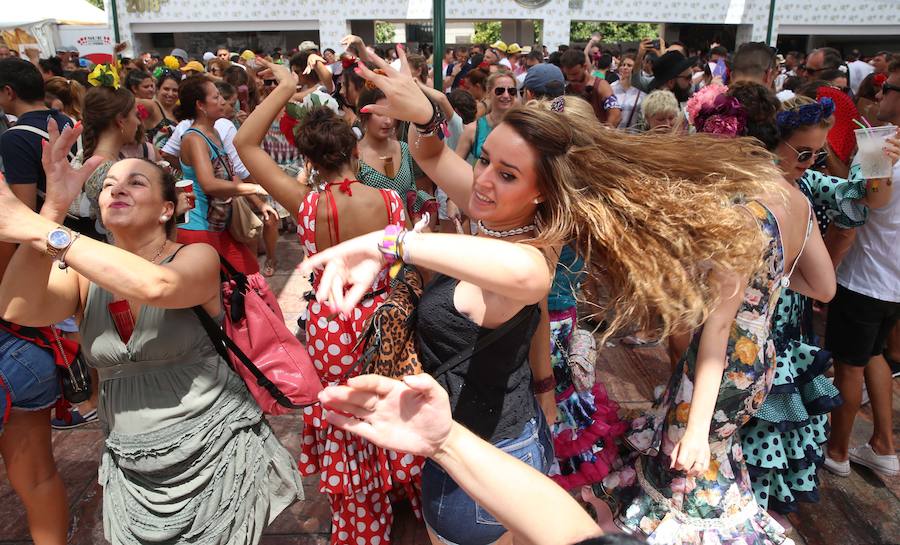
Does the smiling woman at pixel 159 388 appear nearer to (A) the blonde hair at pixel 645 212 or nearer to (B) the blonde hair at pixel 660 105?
(A) the blonde hair at pixel 645 212

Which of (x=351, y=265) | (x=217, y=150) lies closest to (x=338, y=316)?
(x=351, y=265)

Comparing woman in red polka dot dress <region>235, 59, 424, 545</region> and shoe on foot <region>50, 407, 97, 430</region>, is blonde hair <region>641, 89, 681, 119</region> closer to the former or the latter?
woman in red polka dot dress <region>235, 59, 424, 545</region>

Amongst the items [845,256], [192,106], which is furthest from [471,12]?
[845,256]

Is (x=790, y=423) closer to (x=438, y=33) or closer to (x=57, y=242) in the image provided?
(x=57, y=242)

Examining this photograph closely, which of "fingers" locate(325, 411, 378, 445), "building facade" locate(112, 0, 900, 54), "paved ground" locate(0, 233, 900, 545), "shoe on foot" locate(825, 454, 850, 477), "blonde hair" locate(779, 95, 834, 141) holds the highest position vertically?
"building facade" locate(112, 0, 900, 54)

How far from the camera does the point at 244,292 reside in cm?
221

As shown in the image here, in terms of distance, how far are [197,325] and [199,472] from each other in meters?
0.50

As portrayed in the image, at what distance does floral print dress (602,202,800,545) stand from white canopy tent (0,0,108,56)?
60.9 feet

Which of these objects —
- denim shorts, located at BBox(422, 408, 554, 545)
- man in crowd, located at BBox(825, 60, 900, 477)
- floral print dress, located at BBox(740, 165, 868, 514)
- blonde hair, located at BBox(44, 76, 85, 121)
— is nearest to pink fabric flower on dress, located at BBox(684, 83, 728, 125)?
floral print dress, located at BBox(740, 165, 868, 514)

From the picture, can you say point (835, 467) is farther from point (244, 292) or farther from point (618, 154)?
point (244, 292)

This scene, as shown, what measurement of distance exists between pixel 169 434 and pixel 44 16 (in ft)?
59.4

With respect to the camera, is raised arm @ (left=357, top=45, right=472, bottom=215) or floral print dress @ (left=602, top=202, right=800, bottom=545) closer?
raised arm @ (left=357, top=45, right=472, bottom=215)

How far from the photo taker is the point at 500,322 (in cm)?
174

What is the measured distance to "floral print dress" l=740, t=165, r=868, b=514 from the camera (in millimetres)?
2615
